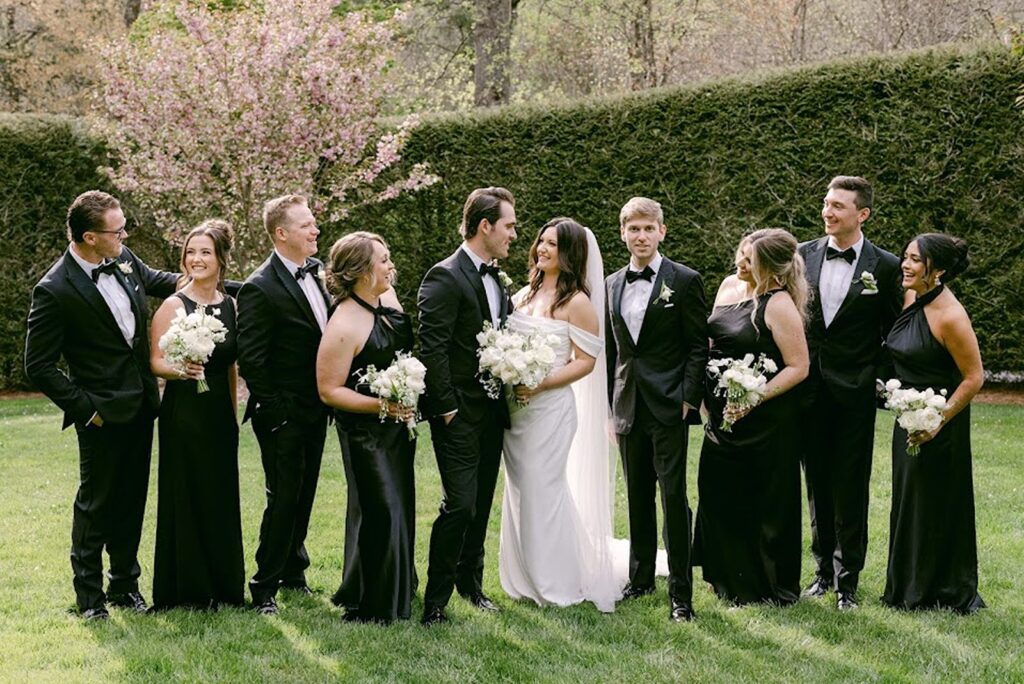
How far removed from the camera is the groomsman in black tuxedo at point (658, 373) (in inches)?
212

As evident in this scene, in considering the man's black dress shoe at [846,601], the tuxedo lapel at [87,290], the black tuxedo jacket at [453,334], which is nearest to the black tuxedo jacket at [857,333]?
the man's black dress shoe at [846,601]

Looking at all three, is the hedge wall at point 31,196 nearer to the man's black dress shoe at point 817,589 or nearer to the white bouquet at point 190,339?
the white bouquet at point 190,339

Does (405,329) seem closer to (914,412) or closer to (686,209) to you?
(914,412)

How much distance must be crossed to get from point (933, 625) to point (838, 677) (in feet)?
2.99

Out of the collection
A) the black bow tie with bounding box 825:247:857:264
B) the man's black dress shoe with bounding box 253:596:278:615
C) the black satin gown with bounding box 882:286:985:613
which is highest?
the black bow tie with bounding box 825:247:857:264

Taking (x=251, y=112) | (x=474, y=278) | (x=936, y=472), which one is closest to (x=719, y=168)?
(x=251, y=112)

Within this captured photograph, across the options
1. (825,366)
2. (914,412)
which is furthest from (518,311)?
(914,412)

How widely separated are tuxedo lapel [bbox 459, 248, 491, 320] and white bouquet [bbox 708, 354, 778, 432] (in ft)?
4.08

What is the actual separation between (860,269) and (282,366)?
3.22 metres

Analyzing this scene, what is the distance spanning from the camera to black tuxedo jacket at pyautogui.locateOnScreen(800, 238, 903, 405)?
5590 mm

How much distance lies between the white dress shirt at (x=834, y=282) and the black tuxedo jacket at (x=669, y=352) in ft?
2.38

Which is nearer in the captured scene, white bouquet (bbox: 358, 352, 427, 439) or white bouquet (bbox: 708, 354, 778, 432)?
white bouquet (bbox: 358, 352, 427, 439)

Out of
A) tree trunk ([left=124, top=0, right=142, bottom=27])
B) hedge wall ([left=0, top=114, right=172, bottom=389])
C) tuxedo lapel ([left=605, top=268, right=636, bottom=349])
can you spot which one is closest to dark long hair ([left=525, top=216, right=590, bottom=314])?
tuxedo lapel ([left=605, top=268, right=636, bottom=349])

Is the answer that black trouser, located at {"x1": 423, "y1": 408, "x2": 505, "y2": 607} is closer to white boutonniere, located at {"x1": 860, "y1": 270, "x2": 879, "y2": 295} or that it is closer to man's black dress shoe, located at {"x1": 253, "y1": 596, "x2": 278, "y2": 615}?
man's black dress shoe, located at {"x1": 253, "y1": 596, "x2": 278, "y2": 615}
